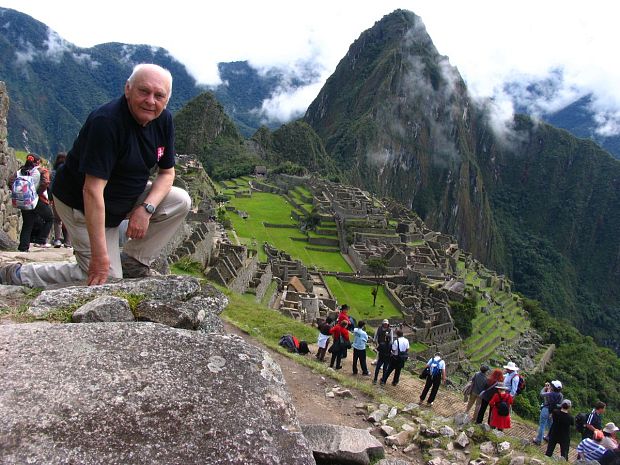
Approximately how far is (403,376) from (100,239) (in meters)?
8.84

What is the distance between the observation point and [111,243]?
4.41 m

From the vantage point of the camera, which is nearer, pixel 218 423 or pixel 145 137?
pixel 218 423

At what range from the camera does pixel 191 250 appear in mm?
18234

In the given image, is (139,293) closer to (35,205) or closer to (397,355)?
(35,205)

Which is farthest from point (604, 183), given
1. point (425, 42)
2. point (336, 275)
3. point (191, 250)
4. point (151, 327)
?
point (151, 327)

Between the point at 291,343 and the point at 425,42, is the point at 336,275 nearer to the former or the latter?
the point at 291,343

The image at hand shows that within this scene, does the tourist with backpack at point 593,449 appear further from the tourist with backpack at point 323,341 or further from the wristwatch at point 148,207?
the wristwatch at point 148,207

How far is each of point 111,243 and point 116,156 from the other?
2.91 ft

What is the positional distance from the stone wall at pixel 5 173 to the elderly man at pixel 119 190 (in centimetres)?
544

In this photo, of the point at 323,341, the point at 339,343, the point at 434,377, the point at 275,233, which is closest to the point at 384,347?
the point at 339,343

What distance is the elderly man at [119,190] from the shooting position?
3727 mm

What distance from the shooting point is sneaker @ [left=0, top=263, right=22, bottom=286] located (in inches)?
174

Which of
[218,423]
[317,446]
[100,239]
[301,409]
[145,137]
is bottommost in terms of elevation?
[301,409]

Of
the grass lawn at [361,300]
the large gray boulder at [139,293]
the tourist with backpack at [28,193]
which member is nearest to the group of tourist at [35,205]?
the tourist with backpack at [28,193]
